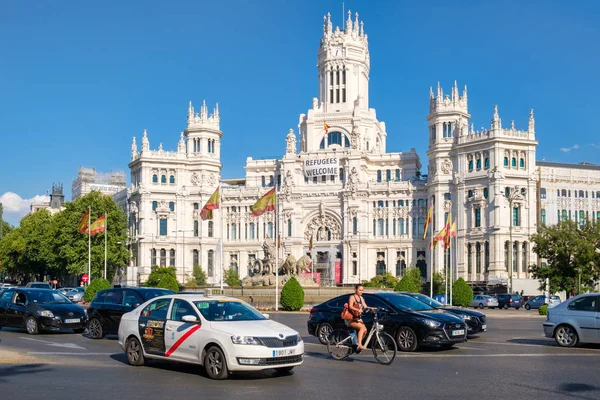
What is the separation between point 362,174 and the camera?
101438 mm

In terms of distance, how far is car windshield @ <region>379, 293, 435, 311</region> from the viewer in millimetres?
21823

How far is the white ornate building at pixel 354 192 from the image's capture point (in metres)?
89.1

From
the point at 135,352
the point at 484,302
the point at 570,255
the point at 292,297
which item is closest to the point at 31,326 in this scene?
the point at 135,352

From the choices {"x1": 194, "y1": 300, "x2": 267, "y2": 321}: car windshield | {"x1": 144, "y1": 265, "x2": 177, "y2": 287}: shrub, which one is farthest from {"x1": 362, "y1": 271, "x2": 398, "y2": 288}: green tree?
{"x1": 194, "y1": 300, "x2": 267, "y2": 321}: car windshield

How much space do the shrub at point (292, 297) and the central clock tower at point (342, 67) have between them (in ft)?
212

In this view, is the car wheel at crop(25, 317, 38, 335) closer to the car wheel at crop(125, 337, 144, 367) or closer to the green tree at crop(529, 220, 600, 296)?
the car wheel at crop(125, 337, 144, 367)

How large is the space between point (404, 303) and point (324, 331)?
9.31 feet

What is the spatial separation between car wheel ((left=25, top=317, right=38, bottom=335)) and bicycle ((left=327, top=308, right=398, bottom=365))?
1262 centimetres

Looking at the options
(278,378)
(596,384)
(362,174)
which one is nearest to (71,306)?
(278,378)

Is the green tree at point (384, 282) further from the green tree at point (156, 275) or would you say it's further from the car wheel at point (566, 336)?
the car wheel at point (566, 336)

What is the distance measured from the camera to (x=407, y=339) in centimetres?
2138

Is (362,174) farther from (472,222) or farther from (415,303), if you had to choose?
(415,303)

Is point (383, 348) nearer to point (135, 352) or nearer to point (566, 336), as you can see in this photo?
point (135, 352)

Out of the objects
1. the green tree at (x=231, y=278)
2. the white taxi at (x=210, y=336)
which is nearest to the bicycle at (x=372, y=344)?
the white taxi at (x=210, y=336)
